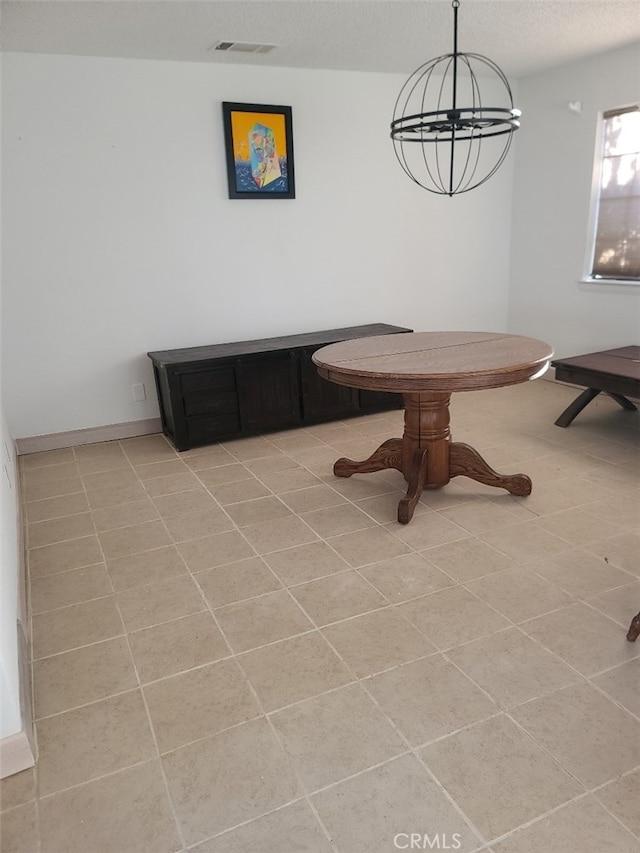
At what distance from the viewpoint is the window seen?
412 cm

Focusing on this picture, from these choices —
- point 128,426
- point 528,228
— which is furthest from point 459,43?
point 128,426

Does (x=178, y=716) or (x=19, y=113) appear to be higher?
(x=19, y=113)

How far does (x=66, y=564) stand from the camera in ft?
8.35

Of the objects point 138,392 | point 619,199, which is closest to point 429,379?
point 138,392

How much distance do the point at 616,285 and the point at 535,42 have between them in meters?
1.69

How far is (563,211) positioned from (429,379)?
9.80 ft

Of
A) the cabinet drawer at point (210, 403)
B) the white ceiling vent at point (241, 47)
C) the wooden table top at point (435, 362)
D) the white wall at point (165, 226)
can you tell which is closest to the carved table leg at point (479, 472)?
the wooden table top at point (435, 362)

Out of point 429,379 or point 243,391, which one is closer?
point 429,379

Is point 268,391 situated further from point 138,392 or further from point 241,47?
point 241,47

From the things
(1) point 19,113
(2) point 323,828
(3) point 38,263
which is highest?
(1) point 19,113

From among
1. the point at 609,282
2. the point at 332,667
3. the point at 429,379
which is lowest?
the point at 332,667

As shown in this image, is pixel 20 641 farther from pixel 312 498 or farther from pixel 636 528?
pixel 636 528

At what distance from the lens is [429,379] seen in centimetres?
248

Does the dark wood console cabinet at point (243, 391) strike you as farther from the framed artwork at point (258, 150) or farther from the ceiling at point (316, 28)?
the ceiling at point (316, 28)
